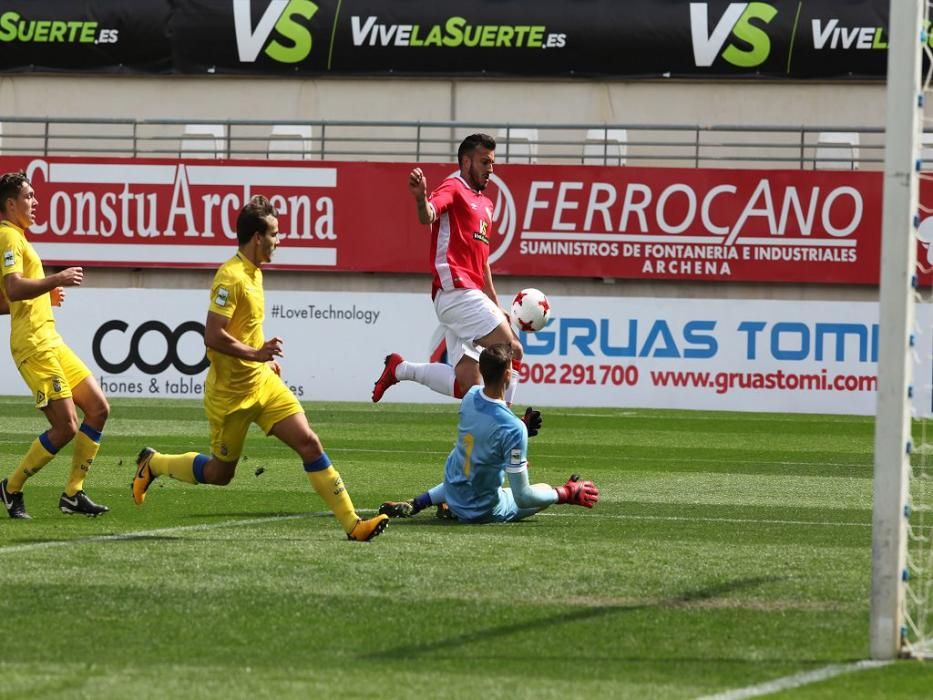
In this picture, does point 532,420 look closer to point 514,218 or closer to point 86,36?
point 514,218

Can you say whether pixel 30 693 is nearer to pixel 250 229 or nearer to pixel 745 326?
pixel 250 229

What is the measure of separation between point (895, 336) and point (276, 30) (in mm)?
26736

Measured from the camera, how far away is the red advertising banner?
24078 millimetres

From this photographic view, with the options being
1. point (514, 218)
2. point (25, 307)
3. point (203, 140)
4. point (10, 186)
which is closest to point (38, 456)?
point (25, 307)

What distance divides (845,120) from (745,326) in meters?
9.27

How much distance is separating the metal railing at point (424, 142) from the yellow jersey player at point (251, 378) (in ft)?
60.4

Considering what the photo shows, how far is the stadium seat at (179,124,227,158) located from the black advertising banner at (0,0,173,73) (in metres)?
2.10

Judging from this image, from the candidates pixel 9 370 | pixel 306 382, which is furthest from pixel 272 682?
pixel 9 370

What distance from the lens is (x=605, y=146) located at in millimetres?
26578

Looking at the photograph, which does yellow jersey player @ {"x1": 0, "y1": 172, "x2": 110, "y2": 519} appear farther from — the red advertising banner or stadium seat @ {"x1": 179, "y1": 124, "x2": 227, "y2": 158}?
stadium seat @ {"x1": 179, "y1": 124, "x2": 227, "y2": 158}

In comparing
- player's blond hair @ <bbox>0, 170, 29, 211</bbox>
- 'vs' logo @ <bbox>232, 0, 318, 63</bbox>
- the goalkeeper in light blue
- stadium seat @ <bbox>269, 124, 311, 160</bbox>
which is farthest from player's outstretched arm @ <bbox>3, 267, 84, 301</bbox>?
'vs' logo @ <bbox>232, 0, 318, 63</bbox>

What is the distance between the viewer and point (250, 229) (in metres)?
8.28

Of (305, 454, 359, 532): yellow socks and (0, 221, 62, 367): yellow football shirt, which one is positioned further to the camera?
(0, 221, 62, 367): yellow football shirt

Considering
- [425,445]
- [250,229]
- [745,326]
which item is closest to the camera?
[250,229]
